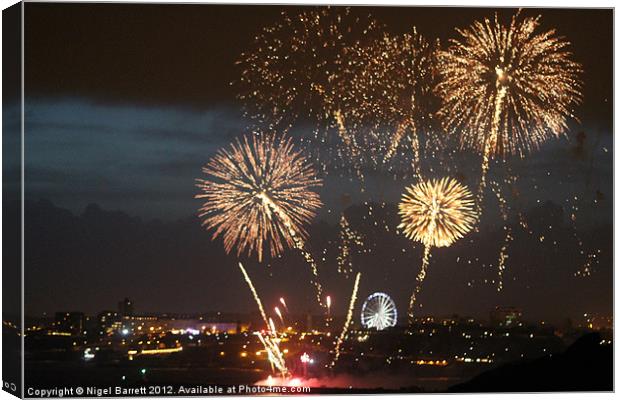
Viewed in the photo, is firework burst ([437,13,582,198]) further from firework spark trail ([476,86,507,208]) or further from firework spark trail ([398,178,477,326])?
firework spark trail ([398,178,477,326])

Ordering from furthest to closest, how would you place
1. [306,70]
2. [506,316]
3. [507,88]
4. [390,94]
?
[506,316] → [507,88] → [390,94] → [306,70]

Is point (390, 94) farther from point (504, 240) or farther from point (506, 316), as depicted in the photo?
point (506, 316)

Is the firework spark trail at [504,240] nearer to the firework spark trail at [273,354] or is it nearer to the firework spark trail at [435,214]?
the firework spark trail at [435,214]

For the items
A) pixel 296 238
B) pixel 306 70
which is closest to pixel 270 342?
pixel 296 238

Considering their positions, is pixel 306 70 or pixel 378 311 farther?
pixel 378 311

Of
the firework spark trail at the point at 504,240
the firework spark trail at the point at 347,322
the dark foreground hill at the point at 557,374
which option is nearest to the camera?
the dark foreground hill at the point at 557,374

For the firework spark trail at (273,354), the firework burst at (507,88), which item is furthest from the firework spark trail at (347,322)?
the firework burst at (507,88)

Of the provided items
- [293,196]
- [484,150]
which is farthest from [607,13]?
[293,196]
